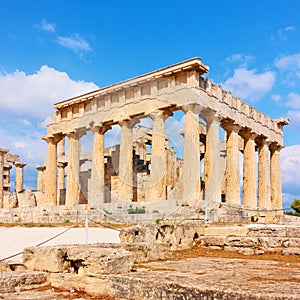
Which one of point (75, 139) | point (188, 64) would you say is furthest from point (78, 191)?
point (188, 64)

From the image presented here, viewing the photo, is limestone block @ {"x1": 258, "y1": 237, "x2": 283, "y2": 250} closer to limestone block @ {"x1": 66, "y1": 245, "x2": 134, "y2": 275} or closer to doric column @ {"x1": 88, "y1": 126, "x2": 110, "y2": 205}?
limestone block @ {"x1": 66, "y1": 245, "x2": 134, "y2": 275}

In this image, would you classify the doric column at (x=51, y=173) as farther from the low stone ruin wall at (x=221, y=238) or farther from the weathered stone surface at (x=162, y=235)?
the weathered stone surface at (x=162, y=235)

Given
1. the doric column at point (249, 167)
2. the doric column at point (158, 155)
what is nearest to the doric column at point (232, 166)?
the doric column at point (249, 167)

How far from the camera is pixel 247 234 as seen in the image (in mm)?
10977

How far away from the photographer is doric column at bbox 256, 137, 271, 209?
33.0 m

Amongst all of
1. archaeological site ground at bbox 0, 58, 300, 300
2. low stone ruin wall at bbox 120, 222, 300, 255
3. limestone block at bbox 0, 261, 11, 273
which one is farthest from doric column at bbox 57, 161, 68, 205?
limestone block at bbox 0, 261, 11, 273

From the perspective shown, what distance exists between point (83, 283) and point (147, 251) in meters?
2.20

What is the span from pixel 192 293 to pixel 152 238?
5.64 metres

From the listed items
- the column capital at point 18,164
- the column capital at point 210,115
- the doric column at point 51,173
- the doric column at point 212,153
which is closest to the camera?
the doric column at point 212,153

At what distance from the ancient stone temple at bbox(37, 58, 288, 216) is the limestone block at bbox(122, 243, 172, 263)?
15.5m

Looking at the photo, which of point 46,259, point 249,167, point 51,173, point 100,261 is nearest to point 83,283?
point 100,261

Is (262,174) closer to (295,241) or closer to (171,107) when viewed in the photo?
(171,107)

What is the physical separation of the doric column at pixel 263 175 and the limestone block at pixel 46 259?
2871 cm

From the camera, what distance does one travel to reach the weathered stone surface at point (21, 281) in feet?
16.2
